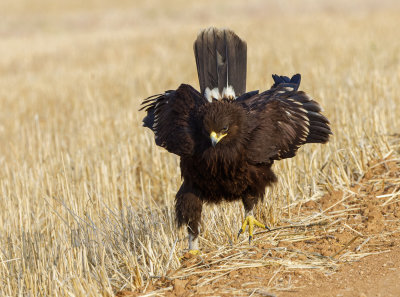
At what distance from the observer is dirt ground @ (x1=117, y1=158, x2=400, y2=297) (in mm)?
3764

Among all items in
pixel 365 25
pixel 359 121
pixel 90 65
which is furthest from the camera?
pixel 365 25

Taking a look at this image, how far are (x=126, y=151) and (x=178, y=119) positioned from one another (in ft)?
8.03

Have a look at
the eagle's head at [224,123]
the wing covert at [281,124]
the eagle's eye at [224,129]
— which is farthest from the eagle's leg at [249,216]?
the eagle's eye at [224,129]

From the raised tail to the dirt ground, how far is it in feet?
4.55

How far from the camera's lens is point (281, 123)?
468 cm

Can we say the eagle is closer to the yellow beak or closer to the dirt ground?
the yellow beak

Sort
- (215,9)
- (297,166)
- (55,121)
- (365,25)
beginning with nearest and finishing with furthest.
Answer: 1. (297,166)
2. (55,121)
3. (365,25)
4. (215,9)

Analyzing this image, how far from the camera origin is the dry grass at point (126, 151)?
4398 mm

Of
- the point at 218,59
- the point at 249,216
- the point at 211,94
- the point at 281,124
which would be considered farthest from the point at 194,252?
the point at 218,59

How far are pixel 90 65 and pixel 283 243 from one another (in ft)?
42.0

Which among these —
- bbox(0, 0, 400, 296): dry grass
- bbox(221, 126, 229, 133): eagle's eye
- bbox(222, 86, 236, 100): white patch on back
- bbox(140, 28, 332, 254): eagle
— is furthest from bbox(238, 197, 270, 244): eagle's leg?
bbox(222, 86, 236, 100): white patch on back

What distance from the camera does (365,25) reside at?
1962 cm

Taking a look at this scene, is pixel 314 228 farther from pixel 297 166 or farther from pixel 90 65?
pixel 90 65

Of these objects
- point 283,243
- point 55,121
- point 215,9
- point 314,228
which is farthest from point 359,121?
point 215,9
